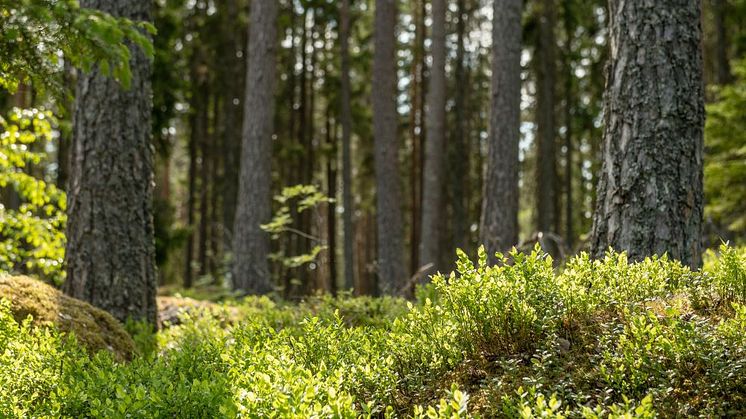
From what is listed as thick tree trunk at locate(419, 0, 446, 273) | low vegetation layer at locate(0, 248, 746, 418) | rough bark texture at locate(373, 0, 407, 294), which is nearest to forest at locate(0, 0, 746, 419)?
low vegetation layer at locate(0, 248, 746, 418)

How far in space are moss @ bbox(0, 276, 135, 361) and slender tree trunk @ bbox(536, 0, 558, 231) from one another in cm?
1437

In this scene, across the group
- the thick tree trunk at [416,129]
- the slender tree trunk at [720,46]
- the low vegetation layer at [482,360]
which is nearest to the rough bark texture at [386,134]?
the thick tree trunk at [416,129]

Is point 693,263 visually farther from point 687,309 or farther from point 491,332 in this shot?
point 491,332

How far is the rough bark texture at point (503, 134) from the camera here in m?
11.0

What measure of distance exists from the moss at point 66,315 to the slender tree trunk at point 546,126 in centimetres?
1437

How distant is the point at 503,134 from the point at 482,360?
790 centimetres

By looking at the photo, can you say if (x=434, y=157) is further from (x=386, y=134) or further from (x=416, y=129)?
(x=416, y=129)

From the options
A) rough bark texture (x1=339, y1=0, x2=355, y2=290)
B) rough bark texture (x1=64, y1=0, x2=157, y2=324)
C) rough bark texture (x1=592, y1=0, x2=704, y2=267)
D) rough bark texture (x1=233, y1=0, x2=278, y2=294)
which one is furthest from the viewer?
rough bark texture (x1=339, y1=0, x2=355, y2=290)

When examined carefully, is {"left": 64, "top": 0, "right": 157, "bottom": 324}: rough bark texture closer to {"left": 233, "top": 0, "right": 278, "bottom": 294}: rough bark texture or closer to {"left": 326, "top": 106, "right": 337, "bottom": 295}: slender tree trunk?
{"left": 233, "top": 0, "right": 278, "bottom": 294}: rough bark texture

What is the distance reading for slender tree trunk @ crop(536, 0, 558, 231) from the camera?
1903 cm

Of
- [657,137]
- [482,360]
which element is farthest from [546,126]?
[482,360]

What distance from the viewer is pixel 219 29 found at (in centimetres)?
2325

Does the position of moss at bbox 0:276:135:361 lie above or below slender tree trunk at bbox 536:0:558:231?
below

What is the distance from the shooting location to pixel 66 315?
5.38 m
